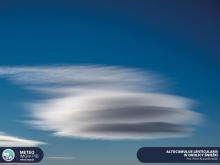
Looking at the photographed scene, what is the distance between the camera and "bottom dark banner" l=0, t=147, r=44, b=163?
253 cm

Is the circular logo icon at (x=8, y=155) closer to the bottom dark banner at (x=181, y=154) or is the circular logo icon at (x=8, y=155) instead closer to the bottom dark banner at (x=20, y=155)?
the bottom dark banner at (x=20, y=155)

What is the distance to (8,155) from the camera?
254 centimetres

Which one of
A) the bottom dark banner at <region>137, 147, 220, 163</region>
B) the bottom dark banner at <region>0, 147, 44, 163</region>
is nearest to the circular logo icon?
the bottom dark banner at <region>0, 147, 44, 163</region>

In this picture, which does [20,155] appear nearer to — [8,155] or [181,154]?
[8,155]

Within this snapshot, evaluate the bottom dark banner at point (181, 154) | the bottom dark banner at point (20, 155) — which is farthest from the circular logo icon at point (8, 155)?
the bottom dark banner at point (181, 154)

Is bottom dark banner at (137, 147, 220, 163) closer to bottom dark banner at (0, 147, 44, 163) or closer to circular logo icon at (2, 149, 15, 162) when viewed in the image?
bottom dark banner at (0, 147, 44, 163)

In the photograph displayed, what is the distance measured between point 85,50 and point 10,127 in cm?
54

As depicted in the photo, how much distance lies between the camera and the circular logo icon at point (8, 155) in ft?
8.34

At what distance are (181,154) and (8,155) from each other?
2.83 feet

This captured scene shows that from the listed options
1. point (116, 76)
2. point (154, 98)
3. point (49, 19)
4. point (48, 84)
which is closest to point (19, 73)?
point (48, 84)

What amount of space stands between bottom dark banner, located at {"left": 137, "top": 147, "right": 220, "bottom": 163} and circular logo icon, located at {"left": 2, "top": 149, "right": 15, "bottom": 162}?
631 millimetres

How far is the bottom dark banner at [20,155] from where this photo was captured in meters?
2.53

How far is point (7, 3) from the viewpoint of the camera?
8.48 ft

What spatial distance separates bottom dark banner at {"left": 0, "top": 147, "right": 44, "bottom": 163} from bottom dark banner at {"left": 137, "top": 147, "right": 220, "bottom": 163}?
50 cm
